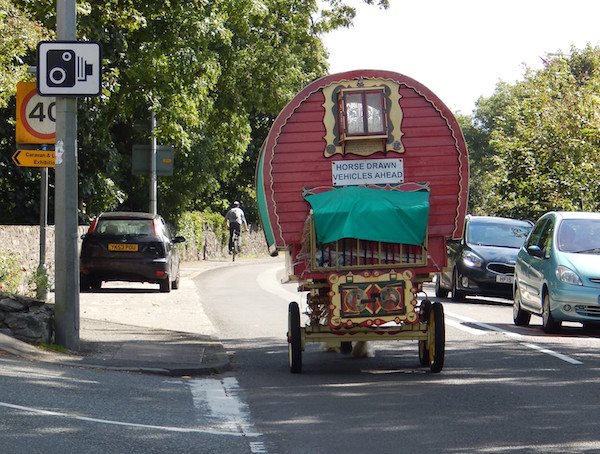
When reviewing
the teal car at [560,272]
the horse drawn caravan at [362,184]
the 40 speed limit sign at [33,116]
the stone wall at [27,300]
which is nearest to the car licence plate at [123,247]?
the stone wall at [27,300]

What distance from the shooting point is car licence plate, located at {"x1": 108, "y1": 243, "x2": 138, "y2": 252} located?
26359mm

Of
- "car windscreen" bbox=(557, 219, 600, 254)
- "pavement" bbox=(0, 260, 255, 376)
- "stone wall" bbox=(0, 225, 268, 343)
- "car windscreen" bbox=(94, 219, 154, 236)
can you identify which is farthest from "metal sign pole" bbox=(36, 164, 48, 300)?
"car windscreen" bbox=(557, 219, 600, 254)

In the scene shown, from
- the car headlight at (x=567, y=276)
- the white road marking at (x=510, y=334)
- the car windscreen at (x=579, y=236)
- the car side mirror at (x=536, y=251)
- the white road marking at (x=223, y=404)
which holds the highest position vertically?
the car windscreen at (x=579, y=236)

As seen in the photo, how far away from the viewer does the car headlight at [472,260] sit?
83.8 feet

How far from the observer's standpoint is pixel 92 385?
11656mm

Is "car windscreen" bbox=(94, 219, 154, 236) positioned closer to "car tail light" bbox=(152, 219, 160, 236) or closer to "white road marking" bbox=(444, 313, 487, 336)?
"car tail light" bbox=(152, 219, 160, 236)

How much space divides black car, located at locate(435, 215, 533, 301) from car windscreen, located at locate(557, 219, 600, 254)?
209 inches

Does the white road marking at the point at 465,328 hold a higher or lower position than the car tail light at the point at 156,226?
lower

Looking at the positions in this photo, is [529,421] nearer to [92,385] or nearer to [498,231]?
[92,385]

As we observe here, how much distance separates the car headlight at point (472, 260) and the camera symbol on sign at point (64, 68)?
513 inches

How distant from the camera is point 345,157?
1379cm

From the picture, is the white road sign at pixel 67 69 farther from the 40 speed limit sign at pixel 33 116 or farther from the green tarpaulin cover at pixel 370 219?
the 40 speed limit sign at pixel 33 116

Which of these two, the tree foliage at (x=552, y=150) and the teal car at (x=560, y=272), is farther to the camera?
the tree foliage at (x=552, y=150)

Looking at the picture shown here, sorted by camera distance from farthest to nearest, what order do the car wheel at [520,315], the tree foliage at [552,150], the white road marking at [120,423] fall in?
the tree foliage at [552,150]
the car wheel at [520,315]
the white road marking at [120,423]
